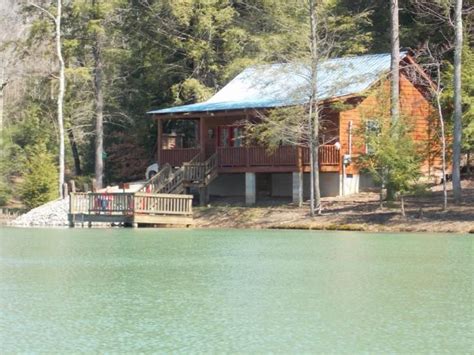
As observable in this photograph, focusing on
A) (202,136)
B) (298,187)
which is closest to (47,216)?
(202,136)

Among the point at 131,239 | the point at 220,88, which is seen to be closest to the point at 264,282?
the point at 131,239

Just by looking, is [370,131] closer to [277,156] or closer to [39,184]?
[277,156]

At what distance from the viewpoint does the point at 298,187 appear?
38.3 m

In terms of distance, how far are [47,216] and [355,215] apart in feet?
42.2

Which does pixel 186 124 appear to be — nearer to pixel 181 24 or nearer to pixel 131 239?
pixel 181 24

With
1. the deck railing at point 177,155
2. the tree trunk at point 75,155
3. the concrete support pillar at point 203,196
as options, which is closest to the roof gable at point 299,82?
the deck railing at point 177,155

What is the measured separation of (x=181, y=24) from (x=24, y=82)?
12508 millimetres

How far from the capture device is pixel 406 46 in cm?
4378

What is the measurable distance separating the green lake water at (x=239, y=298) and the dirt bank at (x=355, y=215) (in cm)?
601

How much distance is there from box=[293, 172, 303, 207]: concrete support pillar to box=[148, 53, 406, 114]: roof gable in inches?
117

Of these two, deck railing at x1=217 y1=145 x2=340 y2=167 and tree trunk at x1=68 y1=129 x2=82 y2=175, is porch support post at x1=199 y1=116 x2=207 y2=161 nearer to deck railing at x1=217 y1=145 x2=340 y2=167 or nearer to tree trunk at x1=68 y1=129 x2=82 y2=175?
deck railing at x1=217 y1=145 x2=340 y2=167

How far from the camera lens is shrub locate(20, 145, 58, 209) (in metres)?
43.3

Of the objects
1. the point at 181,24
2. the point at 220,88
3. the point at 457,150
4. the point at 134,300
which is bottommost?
the point at 134,300

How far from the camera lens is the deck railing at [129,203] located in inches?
1416
